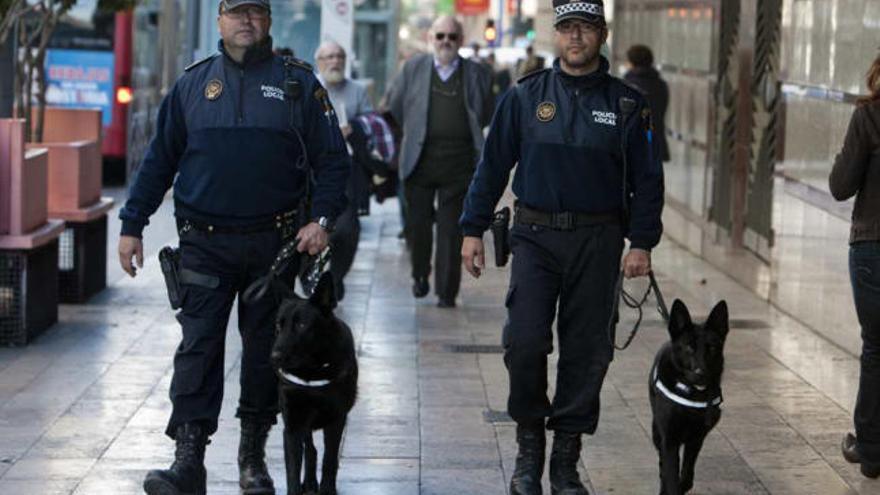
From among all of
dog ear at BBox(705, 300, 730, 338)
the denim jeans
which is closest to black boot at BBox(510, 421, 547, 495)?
dog ear at BBox(705, 300, 730, 338)

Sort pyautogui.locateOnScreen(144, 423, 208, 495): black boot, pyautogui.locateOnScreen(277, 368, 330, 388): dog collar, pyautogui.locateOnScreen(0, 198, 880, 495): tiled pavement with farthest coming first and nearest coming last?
1. pyautogui.locateOnScreen(0, 198, 880, 495): tiled pavement
2. pyautogui.locateOnScreen(144, 423, 208, 495): black boot
3. pyautogui.locateOnScreen(277, 368, 330, 388): dog collar

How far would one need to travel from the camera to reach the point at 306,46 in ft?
87.8

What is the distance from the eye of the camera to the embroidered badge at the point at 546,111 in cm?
730

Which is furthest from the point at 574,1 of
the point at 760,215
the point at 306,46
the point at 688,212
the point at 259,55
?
the point at 306,46

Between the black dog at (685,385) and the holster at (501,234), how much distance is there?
31.9 inches

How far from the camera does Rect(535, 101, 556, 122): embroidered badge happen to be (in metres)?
7.30

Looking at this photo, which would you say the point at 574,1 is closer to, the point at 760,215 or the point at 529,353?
the point at 529,353

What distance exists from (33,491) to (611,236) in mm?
2351

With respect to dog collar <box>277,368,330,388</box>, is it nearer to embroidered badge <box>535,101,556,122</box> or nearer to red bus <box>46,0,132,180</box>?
embroidered badge <box>535,101,556,122</box>

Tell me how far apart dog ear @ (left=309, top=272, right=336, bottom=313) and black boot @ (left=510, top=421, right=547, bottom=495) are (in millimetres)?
1015

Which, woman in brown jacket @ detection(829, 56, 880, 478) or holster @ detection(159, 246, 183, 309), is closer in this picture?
holster @ detection(159, 246, 183, 309)

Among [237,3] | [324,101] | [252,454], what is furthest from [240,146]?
[252,454]

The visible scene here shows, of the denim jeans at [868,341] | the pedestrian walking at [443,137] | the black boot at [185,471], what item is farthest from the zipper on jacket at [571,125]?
the pedestrian walking at [443,137]

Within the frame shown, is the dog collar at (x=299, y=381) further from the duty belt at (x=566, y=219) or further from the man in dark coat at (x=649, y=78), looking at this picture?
the man in dark coat at (x=649, y=78)
